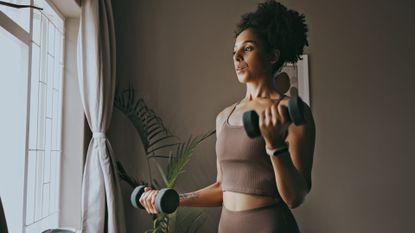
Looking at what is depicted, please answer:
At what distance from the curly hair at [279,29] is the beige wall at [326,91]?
1735 mm

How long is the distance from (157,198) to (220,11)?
213cm

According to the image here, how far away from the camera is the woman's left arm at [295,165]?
0.84 m

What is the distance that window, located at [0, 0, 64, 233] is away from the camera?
6.28ft

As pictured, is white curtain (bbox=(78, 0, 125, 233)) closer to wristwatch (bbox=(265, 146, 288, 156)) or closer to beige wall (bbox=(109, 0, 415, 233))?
beige wall (bbox=(109, 0, 415, 233))

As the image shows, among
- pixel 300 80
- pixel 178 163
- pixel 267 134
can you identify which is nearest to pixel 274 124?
pixel 267 134

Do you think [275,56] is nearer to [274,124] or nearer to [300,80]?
[274,124]

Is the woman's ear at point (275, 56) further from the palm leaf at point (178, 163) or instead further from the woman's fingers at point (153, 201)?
the palm leaf at point (178, 163)

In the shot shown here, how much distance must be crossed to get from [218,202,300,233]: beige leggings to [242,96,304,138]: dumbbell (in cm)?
27

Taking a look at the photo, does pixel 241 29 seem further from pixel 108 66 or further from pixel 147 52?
pixel 147 52

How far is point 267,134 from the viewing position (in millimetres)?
793

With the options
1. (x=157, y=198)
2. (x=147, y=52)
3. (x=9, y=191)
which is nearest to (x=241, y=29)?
(x=157, y=198)

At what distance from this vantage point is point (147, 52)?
282 cm

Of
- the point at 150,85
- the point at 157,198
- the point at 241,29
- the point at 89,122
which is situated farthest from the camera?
the point at 150,85

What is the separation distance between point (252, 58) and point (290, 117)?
0.98 ft
